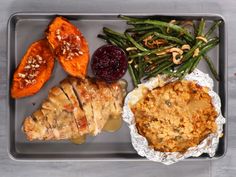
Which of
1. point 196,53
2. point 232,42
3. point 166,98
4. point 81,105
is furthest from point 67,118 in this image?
point 232,42

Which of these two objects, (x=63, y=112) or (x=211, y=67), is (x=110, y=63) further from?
(x=211, y=67)

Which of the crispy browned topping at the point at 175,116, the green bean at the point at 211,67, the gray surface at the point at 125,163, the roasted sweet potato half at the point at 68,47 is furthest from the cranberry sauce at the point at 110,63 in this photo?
the green bean at the point at 211,67

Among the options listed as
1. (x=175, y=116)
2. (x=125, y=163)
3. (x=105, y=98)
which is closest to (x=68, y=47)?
(x=105, y=98)

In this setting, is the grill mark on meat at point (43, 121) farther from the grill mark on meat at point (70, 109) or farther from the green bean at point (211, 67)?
the green bean at point (211, 67)

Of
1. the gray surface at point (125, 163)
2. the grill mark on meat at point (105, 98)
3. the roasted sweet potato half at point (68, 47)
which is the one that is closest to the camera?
the roasted sweet potato half at point (68, 47)

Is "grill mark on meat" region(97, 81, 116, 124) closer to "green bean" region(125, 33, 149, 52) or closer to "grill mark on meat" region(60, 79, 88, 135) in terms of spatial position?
"grill mark on meat" region(60, 79, 88, 135)

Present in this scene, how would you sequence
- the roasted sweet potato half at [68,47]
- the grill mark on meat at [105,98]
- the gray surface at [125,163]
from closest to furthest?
the roasted sweet potato half at [68,47] → the grill mark on meat at [105,98] → the gray surface at [125,163]
